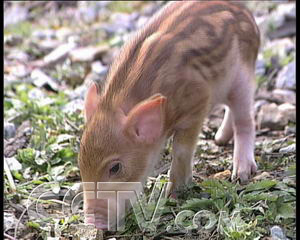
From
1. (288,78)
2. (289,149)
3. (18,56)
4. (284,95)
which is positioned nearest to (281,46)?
(288,78)

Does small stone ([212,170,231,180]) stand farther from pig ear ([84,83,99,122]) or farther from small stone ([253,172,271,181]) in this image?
pig ear ([84,83,99,122])

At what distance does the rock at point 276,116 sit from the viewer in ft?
19.1

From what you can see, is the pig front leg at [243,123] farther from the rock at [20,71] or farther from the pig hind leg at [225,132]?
the rock at [20,71]

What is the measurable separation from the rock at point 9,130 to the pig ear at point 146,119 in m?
1.75

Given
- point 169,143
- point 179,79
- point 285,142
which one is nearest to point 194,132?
point 179,79

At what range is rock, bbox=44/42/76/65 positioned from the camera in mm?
7949

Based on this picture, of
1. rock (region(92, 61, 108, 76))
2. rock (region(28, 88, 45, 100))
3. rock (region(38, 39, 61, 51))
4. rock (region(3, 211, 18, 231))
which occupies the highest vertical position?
rock (region(3, 211, 18, 231))

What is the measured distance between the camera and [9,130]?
5.68m

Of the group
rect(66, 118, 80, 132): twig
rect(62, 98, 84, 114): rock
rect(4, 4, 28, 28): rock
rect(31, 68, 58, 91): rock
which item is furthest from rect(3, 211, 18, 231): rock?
rect(4, 4, 28, 28): rock

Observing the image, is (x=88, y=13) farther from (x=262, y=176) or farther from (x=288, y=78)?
(x=262, y=176)

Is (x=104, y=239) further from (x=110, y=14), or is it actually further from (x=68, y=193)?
(x=110, y=14)

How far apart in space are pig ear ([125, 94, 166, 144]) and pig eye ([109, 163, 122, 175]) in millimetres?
202

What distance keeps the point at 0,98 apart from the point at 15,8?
4.79 metres

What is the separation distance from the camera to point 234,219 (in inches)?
157
